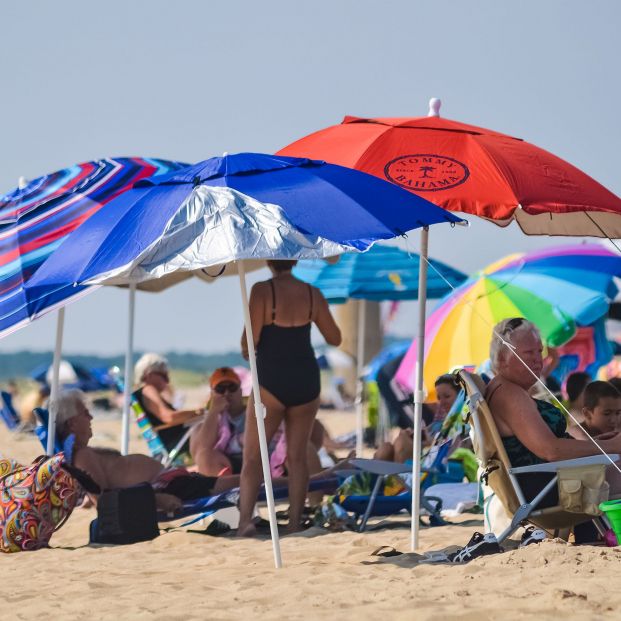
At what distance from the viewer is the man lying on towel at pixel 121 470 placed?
6828 mm

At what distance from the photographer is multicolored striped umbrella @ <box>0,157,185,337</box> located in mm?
6211

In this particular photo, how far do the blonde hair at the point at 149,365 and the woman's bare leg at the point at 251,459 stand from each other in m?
2.55

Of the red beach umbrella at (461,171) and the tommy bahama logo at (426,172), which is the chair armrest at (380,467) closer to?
the red beach umbrella at (461,171)

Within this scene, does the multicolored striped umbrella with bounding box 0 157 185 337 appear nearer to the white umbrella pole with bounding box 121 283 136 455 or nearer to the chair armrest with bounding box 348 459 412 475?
the white umbrella pole with bounding box 121 283 136 455

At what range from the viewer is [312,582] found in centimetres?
479

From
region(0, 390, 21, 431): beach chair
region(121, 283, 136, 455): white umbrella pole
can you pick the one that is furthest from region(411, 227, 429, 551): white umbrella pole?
region(0, 390, 21, 431): beach chair

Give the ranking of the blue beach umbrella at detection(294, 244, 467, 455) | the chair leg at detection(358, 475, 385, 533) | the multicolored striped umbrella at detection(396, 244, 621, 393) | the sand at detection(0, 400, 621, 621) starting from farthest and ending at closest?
the blue beach umbrella at detection(294, 244, 467, 455)
the multicolored striped umbrella at detection(396, 244, 621, 393)
the chair leg at detection(358, 475, 385, 533)
the sand at detection(0, 400, 621, 621)

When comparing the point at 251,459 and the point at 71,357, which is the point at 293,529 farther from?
the point at 71,357

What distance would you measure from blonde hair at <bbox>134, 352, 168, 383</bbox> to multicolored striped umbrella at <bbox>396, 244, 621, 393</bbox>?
1.81 m

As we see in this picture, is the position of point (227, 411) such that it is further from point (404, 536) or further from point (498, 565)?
point (498, 565)

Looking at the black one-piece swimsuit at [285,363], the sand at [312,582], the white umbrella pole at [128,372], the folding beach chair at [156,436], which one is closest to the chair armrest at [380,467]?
the sand at [312,582]

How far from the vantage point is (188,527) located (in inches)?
272

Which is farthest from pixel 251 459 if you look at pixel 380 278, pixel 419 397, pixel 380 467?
pixel 380 278

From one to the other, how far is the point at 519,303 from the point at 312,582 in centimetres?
470
